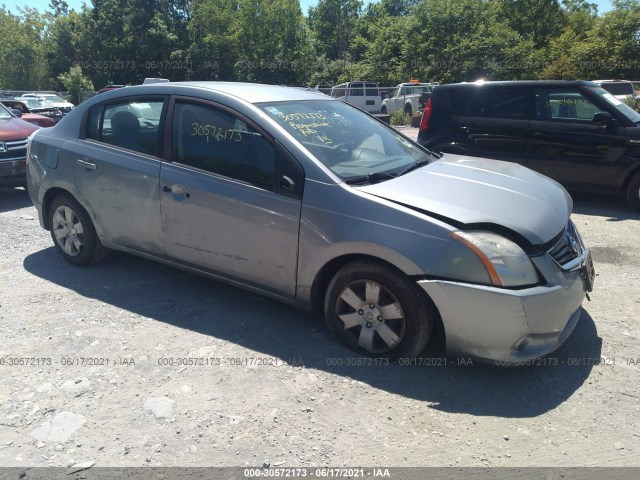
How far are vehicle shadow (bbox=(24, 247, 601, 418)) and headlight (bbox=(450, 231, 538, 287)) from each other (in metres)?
0.69

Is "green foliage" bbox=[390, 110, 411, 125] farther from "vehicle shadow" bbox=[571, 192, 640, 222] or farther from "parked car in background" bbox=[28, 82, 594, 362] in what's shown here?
"parked car in background" bbox=[28, 82, 594, 362]

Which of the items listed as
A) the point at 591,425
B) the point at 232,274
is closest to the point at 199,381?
the point at 232,274

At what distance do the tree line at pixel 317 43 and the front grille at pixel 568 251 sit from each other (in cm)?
2864

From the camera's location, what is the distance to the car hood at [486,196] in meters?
3.21

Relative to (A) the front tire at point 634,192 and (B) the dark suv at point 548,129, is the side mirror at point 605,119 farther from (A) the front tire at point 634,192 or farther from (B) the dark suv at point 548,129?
(A) the front tire at point 634,192

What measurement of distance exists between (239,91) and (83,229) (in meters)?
2.00

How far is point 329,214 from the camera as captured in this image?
135 inches

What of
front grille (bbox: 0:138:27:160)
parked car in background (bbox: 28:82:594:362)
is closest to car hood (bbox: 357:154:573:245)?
parked car in background (bbox: 28:82:594:362)

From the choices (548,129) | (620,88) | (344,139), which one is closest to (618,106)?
(548,129)

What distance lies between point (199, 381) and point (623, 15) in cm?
3398

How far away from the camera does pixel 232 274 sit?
13.0 feet

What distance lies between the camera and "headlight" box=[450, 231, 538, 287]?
9.86 ft

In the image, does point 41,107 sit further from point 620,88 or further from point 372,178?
point 372,178

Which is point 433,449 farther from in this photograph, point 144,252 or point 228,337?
point 144,252
